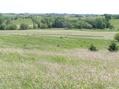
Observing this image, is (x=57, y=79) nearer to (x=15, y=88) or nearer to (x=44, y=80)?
(x=44, y=80)

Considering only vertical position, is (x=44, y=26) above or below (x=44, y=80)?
below

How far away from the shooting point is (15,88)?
717 centimetres

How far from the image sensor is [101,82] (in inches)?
296

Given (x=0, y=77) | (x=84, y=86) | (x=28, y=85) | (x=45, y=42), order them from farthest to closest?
(x=45, y=42) → (x=0, y=77) → (x=28, y=85) → (x=84, y=86)

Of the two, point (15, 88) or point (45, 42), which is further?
point (45, 42)

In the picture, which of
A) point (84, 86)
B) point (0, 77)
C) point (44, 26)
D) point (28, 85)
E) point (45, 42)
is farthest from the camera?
point (44, 26)

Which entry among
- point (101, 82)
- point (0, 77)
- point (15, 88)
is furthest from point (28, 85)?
point (101, 82)

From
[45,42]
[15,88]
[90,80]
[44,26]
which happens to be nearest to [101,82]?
[90,80]

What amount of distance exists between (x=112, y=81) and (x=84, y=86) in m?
1.06

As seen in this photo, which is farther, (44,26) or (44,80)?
(44,26)

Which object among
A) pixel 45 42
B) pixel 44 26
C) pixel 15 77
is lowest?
pixel 44 26

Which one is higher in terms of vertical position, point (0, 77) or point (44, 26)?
point (0, 77)

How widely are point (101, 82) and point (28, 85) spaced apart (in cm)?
151

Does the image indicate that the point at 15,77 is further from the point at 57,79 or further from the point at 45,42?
the point at 45,42
